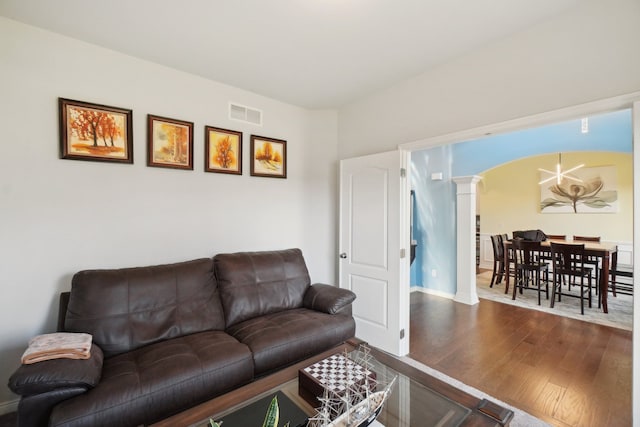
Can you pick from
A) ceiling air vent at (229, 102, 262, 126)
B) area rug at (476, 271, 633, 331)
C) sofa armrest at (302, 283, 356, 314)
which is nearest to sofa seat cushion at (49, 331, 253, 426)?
sofa armrest at (302, 283, 356, 314)

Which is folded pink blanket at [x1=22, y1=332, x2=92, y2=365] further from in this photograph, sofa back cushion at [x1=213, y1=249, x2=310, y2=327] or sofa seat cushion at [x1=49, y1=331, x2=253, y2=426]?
sofa back cushion at [x1=213, y1=249, x2=310, y2=327]

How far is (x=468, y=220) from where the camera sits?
4324 mm

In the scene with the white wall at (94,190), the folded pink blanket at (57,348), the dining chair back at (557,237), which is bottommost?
the folded pink blanket at (57,348)

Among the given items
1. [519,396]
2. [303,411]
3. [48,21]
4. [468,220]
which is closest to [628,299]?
[468,220]

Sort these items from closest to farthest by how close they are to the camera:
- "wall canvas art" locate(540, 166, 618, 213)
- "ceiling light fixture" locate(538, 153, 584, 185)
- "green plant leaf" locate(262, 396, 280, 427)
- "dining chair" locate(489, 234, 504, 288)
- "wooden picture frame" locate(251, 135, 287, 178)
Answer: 1. "green plant leaf" locate(262, 396, 280, 427)
2. "wooden picture frame" locate(251, 135, 287, 178)
3. "dining chair" locate(489, 234, 504, 288)
4. "wall canvas art" locate(540, 166, 618, 213)
5. "ceiling light fixture" locate(538, 153, 584, 185)

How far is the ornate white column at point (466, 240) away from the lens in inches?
169

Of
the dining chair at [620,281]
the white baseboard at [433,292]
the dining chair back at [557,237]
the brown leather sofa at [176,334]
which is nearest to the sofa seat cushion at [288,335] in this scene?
the brown leather sofa at [176,334]

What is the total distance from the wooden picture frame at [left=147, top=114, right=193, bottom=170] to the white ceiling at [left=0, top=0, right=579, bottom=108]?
519 mm

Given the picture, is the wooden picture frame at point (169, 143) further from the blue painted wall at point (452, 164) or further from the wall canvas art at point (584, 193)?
the wall canvas art at point (584, 193)

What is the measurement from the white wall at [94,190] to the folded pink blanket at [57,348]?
2.15 ft

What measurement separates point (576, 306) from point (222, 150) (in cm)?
522

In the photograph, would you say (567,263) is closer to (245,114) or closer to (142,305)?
(245,114)

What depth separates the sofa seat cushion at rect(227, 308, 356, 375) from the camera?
196 centimetres

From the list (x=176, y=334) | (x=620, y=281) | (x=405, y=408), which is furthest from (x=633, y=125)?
(x=620, y=281)
